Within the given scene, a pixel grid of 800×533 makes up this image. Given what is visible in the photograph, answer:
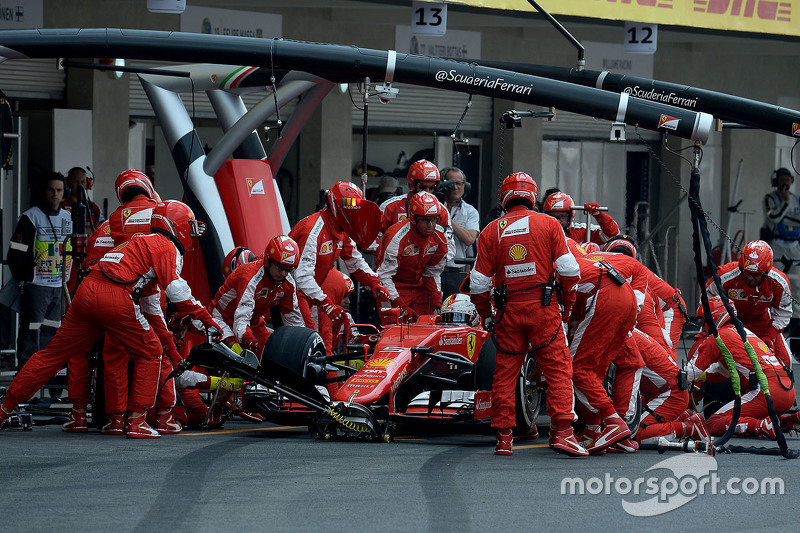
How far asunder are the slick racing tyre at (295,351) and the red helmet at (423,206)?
206 cm

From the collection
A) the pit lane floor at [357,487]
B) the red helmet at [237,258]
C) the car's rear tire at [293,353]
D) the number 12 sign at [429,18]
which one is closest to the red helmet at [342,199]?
the red helmet at [237,258]

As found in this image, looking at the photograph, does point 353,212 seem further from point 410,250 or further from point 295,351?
point 295,351

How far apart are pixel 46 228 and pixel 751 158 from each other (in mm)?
11887

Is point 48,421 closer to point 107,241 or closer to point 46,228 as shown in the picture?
point 107,241

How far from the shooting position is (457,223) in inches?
496

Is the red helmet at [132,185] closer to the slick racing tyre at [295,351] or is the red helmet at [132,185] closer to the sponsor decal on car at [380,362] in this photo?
the slick racing tyre at [295,351]

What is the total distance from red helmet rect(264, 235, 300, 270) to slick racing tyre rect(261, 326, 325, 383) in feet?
2.15

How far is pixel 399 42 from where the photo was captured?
16141mm

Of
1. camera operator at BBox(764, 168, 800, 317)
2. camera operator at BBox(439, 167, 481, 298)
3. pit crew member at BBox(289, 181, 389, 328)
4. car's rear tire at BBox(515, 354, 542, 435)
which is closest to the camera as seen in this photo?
car's rear tire at BBox(515, 354, 542, 435)

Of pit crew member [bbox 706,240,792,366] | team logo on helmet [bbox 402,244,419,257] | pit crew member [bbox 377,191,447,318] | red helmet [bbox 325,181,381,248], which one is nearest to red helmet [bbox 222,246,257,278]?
red helmet [bbox 325,181,381,248]

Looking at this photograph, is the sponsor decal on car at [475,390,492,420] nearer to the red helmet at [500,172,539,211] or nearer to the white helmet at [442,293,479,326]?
the white helmet at [442,293,479,326]

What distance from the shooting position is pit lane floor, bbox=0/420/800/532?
602cm

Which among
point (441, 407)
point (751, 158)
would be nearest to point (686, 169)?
point (751, 158)

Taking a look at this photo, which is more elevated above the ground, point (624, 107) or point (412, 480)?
point (624, 107)
